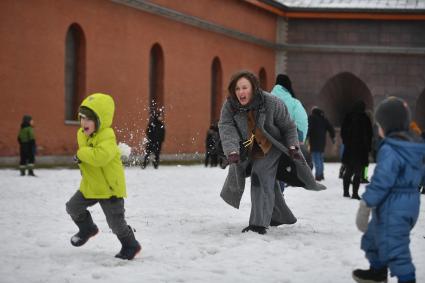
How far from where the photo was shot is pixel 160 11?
28766 millimetres

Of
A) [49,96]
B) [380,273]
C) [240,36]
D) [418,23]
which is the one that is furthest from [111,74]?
[380,273]

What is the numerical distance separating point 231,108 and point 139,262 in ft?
7.83

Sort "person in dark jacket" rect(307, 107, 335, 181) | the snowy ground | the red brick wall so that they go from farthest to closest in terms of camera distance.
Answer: the red brick wall → "person in dark jacket" rect(307, 107, 335, 181) → the snowy ground

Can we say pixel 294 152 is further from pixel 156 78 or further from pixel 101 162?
pixel 156 78

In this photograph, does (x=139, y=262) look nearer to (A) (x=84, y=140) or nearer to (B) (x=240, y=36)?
(A) (x=84, y=140)

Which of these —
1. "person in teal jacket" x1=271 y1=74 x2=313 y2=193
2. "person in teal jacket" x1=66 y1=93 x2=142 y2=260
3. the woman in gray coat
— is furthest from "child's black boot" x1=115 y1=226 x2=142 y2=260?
"person in teal jacket" x1=271 y1=74 x2=313 y2=193

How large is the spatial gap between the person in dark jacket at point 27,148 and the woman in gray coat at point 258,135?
10042 millimetres

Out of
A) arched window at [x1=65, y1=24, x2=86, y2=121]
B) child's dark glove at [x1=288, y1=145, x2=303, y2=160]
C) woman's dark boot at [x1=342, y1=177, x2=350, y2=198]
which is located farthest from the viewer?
arched window at [x1=65, y1=24, x2=86, y2=121]

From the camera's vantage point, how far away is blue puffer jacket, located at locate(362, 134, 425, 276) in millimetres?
5660

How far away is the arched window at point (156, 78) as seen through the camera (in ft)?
96.8

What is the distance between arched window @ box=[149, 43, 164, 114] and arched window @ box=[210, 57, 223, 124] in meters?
4.22

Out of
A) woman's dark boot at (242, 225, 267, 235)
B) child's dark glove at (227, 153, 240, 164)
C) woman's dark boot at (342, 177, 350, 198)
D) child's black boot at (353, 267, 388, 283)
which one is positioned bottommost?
woman's dark boot at (342, 177, 350, 198)

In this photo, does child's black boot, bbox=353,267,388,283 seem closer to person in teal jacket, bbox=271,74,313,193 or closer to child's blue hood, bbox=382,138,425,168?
child's blue hood, bbox=382,138,425,168

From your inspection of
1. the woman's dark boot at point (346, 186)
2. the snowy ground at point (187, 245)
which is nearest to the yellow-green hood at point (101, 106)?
the snowy ground at point (187, 245)
